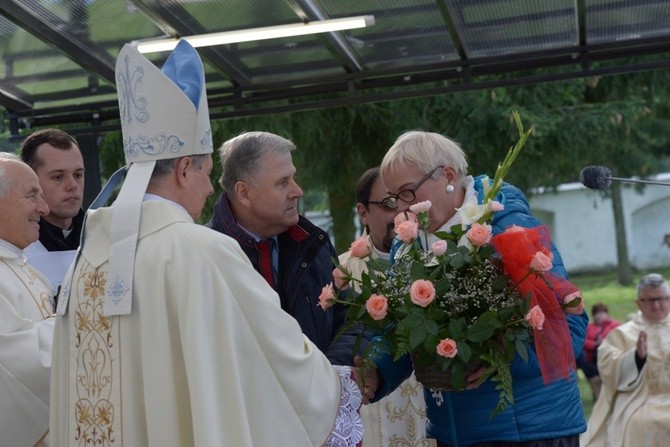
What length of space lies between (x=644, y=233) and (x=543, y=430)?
28.7 meters

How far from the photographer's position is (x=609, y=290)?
84.4 ft

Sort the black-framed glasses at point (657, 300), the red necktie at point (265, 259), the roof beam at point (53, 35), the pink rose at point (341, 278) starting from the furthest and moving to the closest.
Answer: the black-framed glasses at point (657, 300) < the roof beam at point (53, 35) < the red necktie at point (265, 259) < the pink rose at point (341, 278)

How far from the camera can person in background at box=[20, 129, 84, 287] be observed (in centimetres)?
613

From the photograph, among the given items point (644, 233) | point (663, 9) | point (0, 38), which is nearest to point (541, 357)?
point (663, 9)

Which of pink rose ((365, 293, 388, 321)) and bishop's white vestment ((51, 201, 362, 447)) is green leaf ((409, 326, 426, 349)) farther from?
bishop's white vestment ((51, 201, 362, 447))

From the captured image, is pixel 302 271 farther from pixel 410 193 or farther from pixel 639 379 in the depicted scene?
pixel 639 379

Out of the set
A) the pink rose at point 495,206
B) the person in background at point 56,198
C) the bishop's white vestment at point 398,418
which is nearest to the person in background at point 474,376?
the pink rose at point 495,206

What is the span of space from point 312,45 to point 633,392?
608 cm

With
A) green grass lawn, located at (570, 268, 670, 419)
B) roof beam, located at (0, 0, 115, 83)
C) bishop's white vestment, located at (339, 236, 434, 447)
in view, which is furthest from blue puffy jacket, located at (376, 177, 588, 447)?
green grass lawn, located at (570, 268, 670, 419)

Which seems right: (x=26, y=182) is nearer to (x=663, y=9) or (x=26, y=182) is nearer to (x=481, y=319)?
(x=481, y=319)

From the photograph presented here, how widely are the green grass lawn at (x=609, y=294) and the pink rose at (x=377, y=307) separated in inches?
695

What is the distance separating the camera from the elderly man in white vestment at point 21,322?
16.4 feet

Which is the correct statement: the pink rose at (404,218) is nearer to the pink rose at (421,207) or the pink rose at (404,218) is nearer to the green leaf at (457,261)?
the pink rose at (421,207)

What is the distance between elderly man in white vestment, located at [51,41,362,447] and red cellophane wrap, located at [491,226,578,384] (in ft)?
2.35
